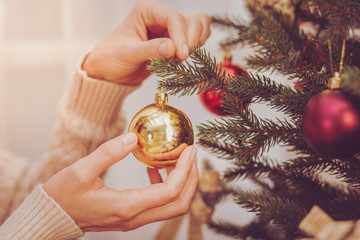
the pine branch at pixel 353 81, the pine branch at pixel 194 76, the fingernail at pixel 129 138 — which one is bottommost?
the fingernail at pixel 129 138

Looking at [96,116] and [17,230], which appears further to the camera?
[96,116]

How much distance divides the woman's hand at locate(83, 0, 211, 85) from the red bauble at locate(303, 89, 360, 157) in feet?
0.90

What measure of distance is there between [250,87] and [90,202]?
12.1 inches

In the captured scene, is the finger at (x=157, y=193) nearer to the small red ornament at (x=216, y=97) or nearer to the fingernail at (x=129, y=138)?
the fingernail at (x=129, y=138)

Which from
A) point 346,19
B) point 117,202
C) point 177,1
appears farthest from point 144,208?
point 177,1

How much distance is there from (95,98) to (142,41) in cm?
25

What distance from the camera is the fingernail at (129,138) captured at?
0.49 meters

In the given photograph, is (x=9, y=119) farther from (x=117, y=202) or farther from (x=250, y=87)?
(x=250, y=87)

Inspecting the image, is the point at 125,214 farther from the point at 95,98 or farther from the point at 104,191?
the point at 95,98

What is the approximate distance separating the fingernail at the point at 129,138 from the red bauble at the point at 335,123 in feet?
0.86

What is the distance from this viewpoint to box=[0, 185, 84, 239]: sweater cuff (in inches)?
20.4

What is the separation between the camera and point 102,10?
142 cm

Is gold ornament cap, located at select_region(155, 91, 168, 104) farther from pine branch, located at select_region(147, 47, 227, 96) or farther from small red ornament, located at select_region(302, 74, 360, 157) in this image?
small red ornament, located at select_region(302, 74, 360, 157)

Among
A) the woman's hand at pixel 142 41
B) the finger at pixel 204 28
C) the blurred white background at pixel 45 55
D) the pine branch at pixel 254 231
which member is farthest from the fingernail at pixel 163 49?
the blurred white background at pixel 45 55
